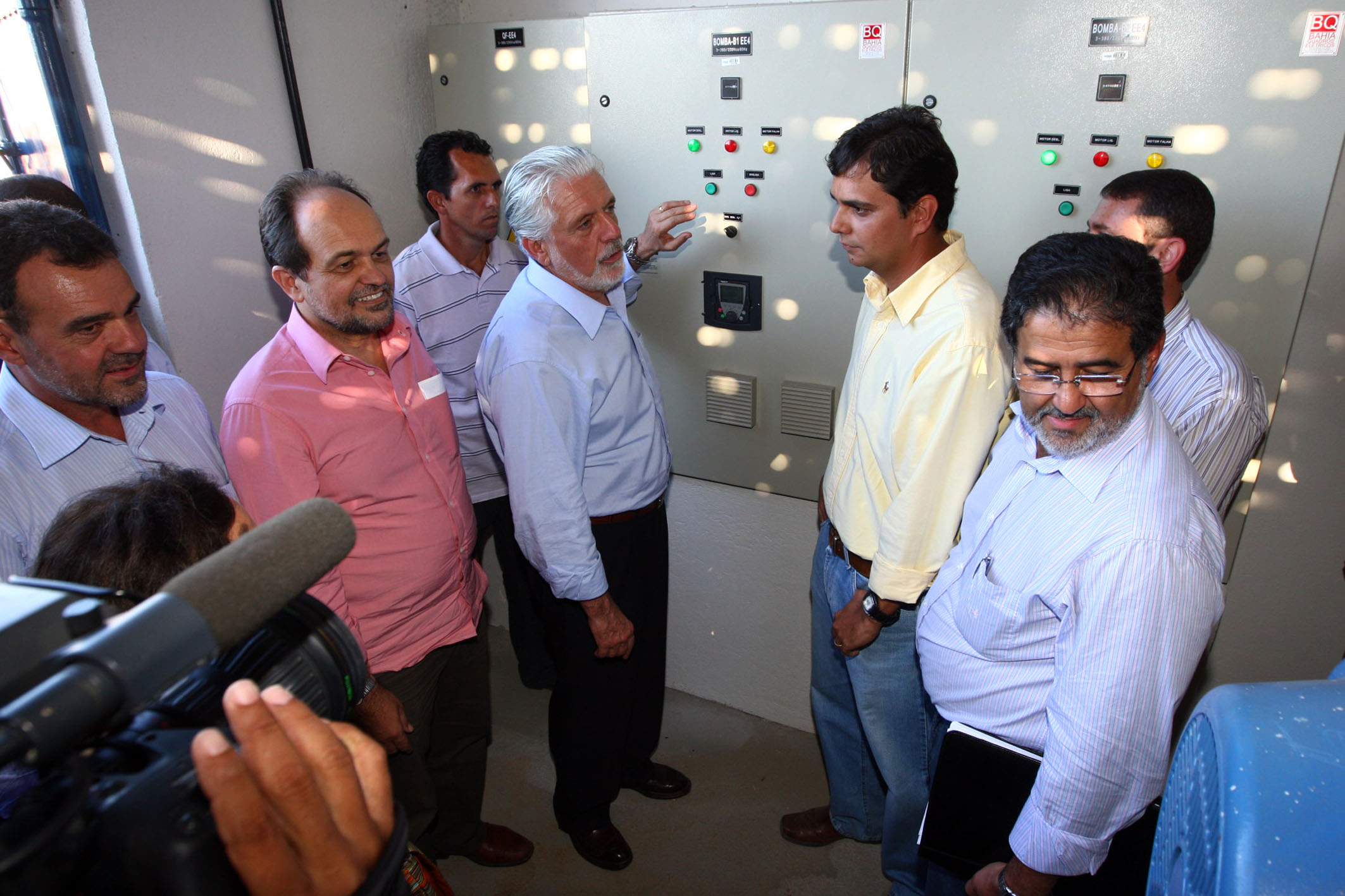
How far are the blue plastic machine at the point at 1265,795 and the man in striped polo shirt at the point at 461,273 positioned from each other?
1.90 metres

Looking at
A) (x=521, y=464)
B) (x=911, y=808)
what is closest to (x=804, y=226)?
(x=521, y=464)

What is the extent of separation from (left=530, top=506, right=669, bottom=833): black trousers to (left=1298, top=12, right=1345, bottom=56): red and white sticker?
1.67m

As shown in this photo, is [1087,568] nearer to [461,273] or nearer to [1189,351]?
[1189,351]

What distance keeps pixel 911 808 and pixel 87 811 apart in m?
1.70

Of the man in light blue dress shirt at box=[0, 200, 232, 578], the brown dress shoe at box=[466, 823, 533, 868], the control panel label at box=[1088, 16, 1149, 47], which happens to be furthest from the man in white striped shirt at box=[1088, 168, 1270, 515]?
the brown dress shoe at box=[466, 823, 533, 868]

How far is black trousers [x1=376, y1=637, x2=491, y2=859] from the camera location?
184 cm

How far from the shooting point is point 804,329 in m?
2.17

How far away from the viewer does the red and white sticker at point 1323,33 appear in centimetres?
148

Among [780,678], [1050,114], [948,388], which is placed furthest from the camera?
[780,678]

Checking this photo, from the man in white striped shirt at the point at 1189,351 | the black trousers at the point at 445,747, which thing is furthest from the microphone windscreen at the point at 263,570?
the man in white striped shirt at the point at 1189,351

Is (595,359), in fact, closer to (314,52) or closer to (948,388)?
(948,388)

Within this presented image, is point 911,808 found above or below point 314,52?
below

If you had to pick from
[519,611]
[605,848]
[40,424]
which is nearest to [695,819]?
[605,848]

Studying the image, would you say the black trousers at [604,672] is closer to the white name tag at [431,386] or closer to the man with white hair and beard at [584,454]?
the man with white hair and beard at [584,454]
